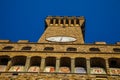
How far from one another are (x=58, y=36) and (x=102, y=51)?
832 centimetres

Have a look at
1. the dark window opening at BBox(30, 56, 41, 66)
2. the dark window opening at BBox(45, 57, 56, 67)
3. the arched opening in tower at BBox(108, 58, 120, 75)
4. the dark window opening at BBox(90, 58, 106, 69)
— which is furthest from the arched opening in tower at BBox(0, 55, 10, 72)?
the arched opening in tower at BBox(108, 58, 120, 75)

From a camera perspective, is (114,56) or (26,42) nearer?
(114,56)

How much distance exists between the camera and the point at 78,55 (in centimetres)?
2073

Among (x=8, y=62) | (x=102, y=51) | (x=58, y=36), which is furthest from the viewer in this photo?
(x=58, y=36)

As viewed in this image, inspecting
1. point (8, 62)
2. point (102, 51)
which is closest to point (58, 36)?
point (102, 51)

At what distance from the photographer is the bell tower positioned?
27.4 metres

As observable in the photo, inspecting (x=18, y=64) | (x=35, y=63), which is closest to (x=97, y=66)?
(x=35, y=63)

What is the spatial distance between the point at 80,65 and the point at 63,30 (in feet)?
41.9

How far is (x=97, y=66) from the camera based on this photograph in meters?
20.1

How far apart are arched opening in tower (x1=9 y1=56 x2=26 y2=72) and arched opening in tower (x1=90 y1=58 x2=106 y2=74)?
4884 mm

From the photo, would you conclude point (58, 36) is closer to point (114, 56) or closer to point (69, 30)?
point (69, 30)

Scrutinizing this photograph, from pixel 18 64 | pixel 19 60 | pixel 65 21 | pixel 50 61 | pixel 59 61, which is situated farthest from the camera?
pixel 65 21

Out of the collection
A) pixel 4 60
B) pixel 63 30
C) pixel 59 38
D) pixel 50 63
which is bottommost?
pixel 50 63

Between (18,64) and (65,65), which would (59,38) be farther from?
(18,64)
